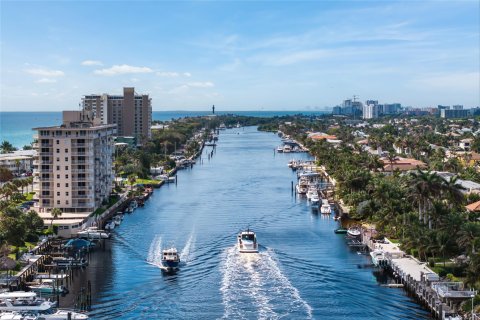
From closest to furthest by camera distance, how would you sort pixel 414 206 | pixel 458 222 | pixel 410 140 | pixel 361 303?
pixel 361 303 → pixel 458 222 → pixel 414 206 → pixel 410 140

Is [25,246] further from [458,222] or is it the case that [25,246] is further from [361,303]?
[458,222]

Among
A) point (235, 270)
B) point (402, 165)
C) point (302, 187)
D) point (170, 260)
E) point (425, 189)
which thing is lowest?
point (235, 270)

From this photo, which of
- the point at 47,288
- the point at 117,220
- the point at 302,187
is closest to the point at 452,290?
the point at 47,288

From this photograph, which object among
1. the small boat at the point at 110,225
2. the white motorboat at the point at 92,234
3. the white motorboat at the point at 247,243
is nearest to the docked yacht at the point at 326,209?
the white motorboat at the point at 247,243

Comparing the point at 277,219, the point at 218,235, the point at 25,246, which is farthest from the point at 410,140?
the point at 25,246

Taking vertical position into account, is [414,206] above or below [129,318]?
above

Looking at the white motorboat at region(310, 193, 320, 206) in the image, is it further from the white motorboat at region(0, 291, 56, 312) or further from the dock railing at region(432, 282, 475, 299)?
the white motorboat at region(0, 291, 56, 312)

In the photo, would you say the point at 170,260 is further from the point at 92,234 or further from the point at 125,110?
the point at 125,110
